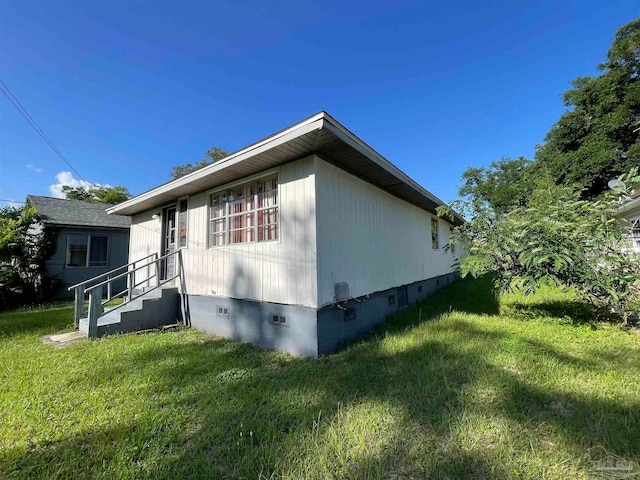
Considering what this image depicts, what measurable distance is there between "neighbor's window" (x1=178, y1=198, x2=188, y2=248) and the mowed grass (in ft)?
8.65

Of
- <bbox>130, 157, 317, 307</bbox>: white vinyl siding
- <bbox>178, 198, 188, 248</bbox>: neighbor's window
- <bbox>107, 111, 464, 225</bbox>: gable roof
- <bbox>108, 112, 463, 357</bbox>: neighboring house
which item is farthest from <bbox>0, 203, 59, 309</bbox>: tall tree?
<bbox>130, 157, 317, 307</bbox>: white vinyl siding

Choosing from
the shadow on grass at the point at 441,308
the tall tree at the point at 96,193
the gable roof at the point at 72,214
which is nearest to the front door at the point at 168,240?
the shadow on grass at the point at 441,308

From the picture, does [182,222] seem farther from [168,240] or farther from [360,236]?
[360,236]

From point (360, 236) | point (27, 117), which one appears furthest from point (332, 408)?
point (27, 117)

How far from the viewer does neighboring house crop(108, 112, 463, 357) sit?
3.89 m

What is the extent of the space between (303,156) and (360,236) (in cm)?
186

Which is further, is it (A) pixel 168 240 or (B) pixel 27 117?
(B) pixel 27 117

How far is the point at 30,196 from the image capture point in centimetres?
1130

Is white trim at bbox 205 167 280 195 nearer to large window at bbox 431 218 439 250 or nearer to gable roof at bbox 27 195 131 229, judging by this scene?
large window at bbox 431 218 439 250

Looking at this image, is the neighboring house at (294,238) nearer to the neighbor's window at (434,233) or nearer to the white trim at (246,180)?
the white trim at (246,180)

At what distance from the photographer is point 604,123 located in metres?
16.2

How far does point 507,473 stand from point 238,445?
1.85 metres

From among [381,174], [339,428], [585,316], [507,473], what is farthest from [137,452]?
[585,316]

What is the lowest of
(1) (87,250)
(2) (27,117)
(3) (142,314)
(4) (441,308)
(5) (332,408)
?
(5) (332,408)
